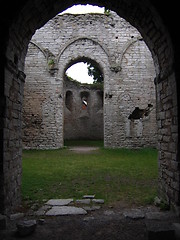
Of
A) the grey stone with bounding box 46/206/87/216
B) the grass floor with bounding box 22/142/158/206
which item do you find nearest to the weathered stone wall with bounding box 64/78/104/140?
the grass floor with bounding box 22/142/158/206

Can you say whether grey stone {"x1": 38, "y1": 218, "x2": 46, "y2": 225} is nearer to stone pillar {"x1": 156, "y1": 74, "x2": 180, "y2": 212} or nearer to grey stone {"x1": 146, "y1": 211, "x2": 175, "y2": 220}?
grey stone {"x1": 146, "y1": 211, "x2": 175, "y2": 220}

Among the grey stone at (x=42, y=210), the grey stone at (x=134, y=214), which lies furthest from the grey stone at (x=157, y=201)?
the grey stone at (x=42, y=210)

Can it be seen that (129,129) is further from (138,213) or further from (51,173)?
(138,213)

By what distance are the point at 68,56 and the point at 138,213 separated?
1261 cm

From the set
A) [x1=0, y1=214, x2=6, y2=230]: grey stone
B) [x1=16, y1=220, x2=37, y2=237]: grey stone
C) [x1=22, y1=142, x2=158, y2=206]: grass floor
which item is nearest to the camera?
[x1=16, y1=220, x2=37, y2=237]: grey stone

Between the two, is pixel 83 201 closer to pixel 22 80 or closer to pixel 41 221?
pixel 41 221

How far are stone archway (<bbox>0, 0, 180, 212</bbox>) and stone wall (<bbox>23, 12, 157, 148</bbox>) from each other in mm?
10014

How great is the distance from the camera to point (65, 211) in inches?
170

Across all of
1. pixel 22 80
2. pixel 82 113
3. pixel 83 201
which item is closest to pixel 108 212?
pixel 83 201

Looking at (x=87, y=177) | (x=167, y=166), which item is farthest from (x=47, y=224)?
(x=87, y=177)

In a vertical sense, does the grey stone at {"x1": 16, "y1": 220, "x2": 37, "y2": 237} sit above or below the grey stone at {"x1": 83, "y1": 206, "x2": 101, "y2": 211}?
above

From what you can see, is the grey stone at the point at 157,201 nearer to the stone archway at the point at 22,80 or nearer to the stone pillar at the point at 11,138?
the stone archway at the point at 22,80

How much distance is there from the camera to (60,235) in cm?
328

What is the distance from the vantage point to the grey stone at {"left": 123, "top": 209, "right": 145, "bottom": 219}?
3.92 meters
